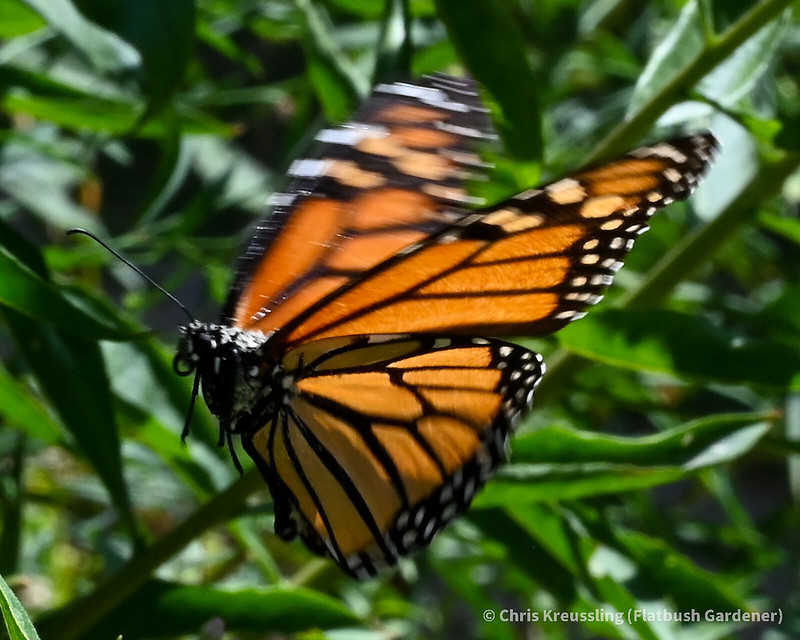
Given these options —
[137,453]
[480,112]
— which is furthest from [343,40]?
[480,112]

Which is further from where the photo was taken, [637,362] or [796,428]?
[796,428]

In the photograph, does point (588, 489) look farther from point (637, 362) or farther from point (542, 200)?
point (542, 200)

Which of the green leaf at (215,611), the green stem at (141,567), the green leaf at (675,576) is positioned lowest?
the green leaf at (675,576)

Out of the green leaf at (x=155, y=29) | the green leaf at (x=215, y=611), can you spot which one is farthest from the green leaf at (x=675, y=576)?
the green leaf at (x=155, y=29)

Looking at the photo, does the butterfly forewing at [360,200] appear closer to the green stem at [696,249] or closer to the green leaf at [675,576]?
the green stem at [696,249]

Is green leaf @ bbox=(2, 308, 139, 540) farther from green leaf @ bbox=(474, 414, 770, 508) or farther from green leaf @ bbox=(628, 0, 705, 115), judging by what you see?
green leaf @ bbox=(628, 0, 705, 115)

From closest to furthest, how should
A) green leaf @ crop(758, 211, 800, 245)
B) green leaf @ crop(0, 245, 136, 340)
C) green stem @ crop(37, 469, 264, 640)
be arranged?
green leaf @ crop(0, 245, 136, 340)
green stem @ crop(37, 469, 264, 640)
green leaf @ crop(758, 211, 800, 245)

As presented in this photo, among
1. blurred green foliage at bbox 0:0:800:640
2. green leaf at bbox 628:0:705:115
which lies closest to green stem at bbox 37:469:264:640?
blurred green foliage at bbox 0:0:800:640

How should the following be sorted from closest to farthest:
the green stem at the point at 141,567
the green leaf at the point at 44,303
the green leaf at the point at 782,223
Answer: the green leaf at the point at 44,303, the green stem at the point at 141,567, the green leaf at the point at 782,223
